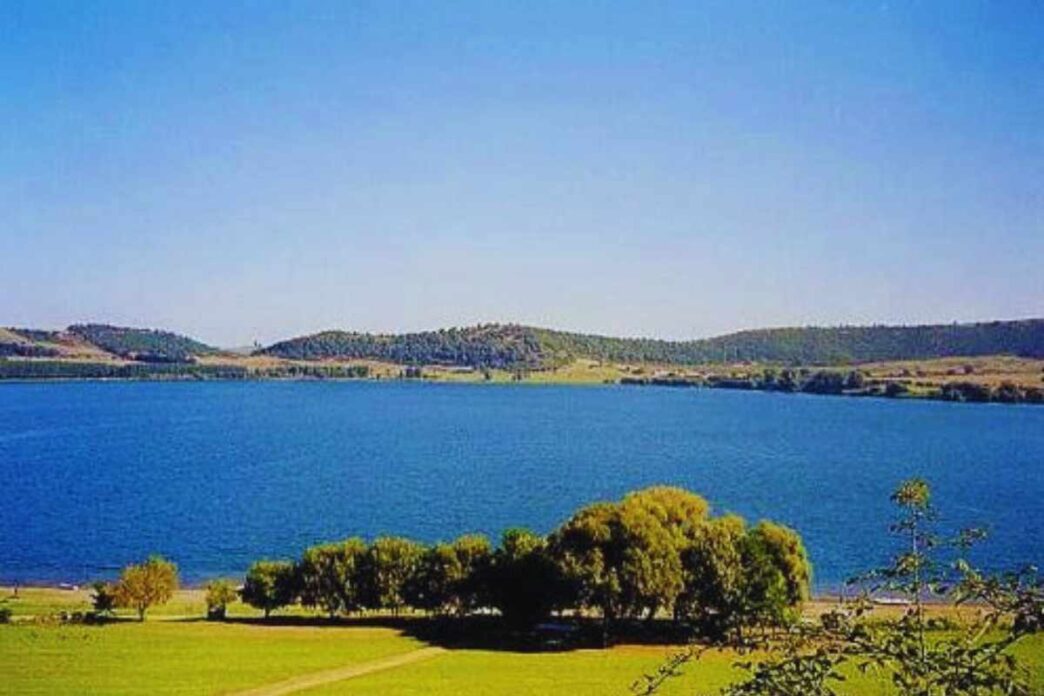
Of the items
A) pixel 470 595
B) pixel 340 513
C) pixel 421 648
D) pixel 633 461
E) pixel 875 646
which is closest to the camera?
pixel 875 646

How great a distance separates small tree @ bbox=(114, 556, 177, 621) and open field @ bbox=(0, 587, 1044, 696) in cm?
171

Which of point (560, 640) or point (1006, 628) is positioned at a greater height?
point (1006, 628)

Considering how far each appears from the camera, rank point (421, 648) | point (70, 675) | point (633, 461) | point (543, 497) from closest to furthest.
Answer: point (70, 675) < point (421, 648) < point (543, 497) < point (633, 461)

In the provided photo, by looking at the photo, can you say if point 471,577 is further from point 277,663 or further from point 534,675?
point 534,675

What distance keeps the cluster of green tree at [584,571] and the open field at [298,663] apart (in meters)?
2.06

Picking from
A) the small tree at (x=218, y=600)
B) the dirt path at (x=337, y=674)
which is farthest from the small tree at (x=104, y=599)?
the dirt path at (x=337, y=674)

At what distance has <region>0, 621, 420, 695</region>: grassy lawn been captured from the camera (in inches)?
1661

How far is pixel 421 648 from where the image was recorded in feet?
169

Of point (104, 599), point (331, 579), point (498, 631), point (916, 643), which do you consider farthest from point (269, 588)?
point (916, 643)

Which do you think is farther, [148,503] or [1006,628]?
[148,503]

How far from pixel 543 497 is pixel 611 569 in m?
59.9

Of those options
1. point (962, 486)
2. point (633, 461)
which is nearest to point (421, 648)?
point (962, 486)

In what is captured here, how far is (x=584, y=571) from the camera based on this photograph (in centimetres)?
5291

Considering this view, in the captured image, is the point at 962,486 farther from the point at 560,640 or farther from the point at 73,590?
the point at 73,590
